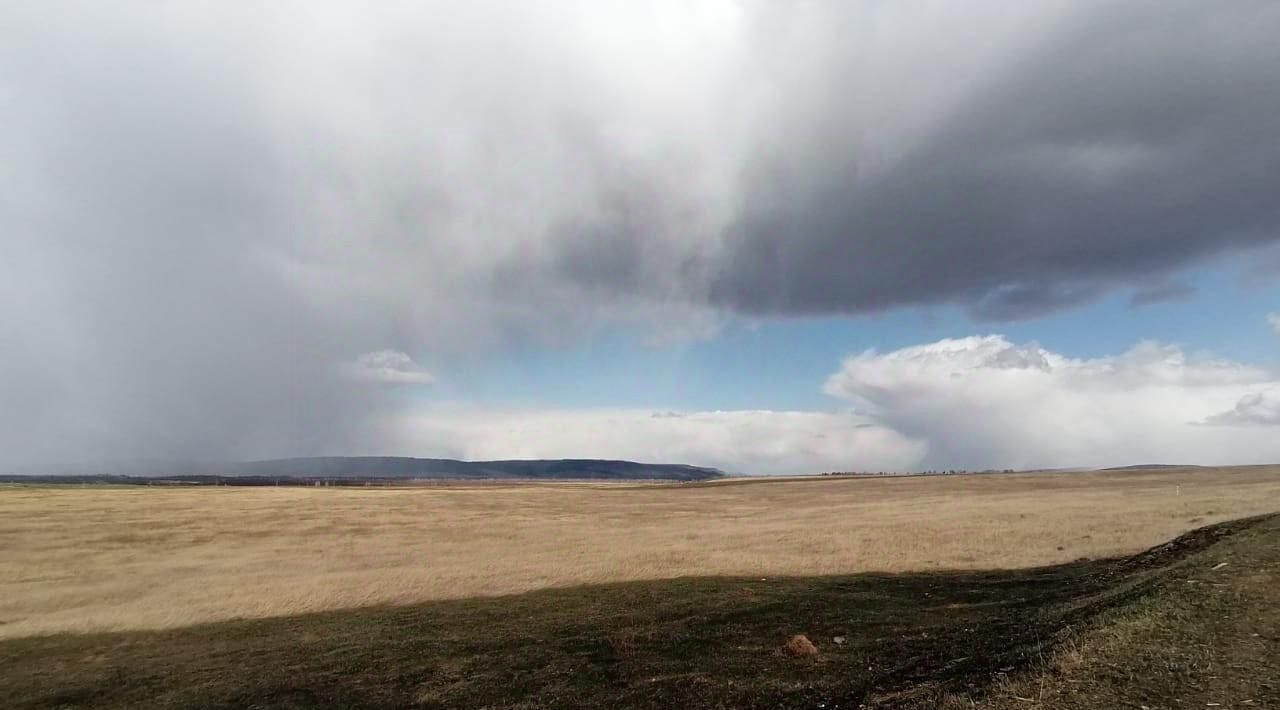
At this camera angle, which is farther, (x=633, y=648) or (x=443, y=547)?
(x=443, y=547)

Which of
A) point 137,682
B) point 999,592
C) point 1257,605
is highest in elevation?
point 1257,605

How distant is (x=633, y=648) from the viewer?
19.3 m

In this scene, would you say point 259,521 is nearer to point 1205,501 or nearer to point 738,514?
point 738,514

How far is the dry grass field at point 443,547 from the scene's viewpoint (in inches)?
1238

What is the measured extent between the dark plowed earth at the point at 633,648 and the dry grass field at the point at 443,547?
3.79m

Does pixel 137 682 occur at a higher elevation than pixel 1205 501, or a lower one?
lower

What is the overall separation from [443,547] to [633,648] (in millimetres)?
31808

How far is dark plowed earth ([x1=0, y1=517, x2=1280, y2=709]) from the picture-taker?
14766 mm

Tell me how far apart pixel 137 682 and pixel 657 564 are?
22740 millimetres

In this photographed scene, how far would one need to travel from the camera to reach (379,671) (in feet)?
61.3

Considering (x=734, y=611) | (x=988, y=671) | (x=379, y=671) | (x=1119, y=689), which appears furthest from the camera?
(x=734, y=611)

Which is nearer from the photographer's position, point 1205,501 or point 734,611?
point 734,611

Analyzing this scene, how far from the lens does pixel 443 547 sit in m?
47.6

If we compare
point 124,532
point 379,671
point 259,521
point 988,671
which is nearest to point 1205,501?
point 988,671
